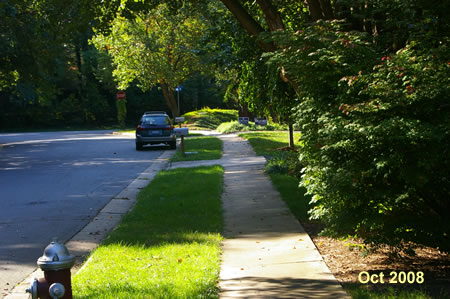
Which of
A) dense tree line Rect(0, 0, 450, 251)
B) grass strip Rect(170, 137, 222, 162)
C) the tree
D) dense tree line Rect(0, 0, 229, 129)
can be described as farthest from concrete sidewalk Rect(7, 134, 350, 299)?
dense tree line Rect(0, 0, 229, 129)

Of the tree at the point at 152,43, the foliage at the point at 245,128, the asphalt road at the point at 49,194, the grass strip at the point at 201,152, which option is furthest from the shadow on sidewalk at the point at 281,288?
the tree at the point at 152,43

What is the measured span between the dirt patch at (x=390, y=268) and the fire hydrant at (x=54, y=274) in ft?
9.32

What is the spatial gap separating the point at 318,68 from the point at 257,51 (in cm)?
583

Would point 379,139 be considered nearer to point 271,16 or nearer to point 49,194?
point 271,16

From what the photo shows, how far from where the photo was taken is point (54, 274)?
13.4ft

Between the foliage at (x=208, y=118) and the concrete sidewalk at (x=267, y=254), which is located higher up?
the foliage at (x=208, y=118)

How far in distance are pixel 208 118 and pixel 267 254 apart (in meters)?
45.2

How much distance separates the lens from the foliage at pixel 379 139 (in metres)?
5.27

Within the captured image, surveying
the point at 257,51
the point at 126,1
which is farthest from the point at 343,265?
the point at 126,1

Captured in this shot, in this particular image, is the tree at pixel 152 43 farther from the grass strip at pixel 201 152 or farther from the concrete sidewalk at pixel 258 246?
the concrete sidewalk at pixel 258 246

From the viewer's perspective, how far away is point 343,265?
6.83 m

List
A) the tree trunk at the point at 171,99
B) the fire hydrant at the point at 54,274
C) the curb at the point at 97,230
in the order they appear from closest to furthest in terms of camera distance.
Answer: the fire hydrant at the point at 54,274, the curb at the point at 97,230, the tree trunk at the point at 171,99

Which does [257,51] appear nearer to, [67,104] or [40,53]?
[40,53]

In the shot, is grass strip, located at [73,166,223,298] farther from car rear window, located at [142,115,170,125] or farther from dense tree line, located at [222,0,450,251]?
car rear window, located at [142,115,170,125]
